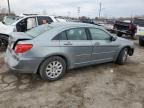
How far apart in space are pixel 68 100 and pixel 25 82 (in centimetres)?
144

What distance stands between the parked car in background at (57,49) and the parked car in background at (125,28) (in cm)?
883

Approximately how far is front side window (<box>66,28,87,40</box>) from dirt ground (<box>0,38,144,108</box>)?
1113mm

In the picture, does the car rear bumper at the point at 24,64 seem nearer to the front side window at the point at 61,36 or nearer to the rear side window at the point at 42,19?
the front side window at the point at 61,36

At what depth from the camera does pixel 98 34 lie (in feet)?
17.5

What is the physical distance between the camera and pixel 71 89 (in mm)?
4184

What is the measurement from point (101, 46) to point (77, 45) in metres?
0.94

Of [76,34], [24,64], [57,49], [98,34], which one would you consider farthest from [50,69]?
[98,34]

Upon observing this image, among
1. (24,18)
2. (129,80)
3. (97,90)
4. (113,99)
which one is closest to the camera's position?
(113,99)

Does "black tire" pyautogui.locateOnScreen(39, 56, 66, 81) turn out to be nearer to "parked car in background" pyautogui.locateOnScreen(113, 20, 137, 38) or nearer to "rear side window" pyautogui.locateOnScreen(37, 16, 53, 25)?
"rear side window" pyautogui.locateOnScreen(37, 16, 53, 25)

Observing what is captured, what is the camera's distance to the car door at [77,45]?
4.56 metres

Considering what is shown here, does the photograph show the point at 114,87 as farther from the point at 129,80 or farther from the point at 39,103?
the point at 39,103

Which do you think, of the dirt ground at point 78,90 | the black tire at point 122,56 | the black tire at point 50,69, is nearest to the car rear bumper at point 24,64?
the black tire at point 50,69

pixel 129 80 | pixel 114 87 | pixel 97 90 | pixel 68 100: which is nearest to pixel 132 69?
pixel 129 80

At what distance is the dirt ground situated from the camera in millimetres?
3545
